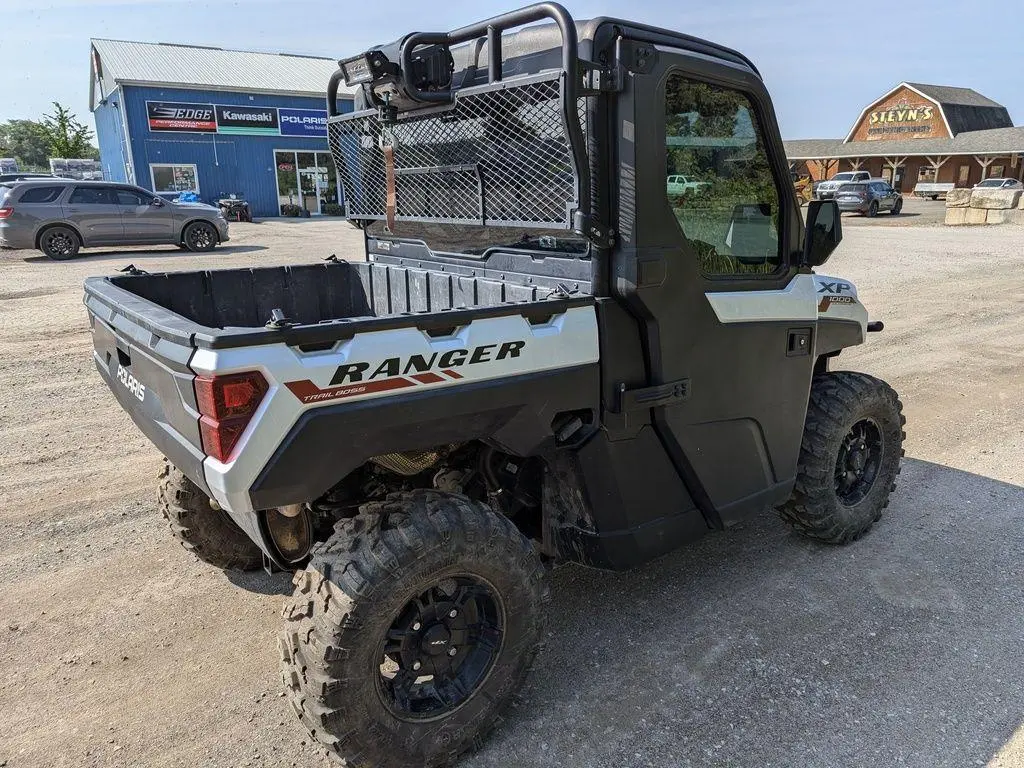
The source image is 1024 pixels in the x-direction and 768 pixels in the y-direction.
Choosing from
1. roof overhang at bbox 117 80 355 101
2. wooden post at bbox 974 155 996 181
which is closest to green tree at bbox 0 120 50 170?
roof overhang at bbox 117 80 355 101

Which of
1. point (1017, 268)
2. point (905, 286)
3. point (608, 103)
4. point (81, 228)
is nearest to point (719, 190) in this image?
point (608, 103)

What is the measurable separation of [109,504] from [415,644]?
2.78 meters

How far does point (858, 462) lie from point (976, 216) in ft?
88.0

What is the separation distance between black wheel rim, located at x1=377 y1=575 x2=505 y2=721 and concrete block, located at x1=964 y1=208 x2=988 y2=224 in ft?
95.5

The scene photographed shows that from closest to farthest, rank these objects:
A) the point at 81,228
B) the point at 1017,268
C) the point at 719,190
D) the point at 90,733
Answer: the point at 90,733
the point at 719,190
the point at 1017,268
the point at 81,228

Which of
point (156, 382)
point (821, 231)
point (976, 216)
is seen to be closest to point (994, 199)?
point (976, 216)

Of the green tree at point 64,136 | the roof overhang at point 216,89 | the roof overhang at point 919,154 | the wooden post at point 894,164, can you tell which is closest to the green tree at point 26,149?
the green tree at point 64,136

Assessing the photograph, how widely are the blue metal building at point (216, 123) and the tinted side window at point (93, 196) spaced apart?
40.6 feet

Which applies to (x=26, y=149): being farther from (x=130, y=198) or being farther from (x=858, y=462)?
(x=858, y=462)

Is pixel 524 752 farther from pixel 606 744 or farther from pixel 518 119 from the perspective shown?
pixel 518 119

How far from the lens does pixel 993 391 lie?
684 centimetres

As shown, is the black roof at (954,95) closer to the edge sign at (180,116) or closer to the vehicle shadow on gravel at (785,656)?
the edge sign at (180,116)

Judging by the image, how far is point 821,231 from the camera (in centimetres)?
337

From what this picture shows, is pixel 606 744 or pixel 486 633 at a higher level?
pixel 486 633
